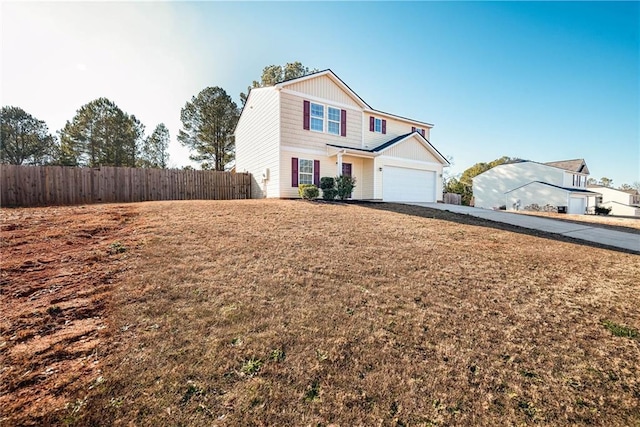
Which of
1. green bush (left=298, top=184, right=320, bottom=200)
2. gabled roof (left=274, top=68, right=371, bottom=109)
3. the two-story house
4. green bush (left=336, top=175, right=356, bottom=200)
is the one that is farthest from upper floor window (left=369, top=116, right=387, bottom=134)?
green bush (left=298, top=184, right=320, bottom=200)

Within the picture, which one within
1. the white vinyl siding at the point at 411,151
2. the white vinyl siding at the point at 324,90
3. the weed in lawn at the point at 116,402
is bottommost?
the weed in lawn at the point at 116,402

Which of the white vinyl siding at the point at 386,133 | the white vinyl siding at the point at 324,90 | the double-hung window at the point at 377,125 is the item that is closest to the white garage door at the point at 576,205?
the white vinyl siding at the point at 386,133

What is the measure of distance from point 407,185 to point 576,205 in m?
27.0

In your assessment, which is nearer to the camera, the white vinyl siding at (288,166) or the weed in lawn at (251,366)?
the weed in lawn at (251,366)

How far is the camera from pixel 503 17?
10953mm

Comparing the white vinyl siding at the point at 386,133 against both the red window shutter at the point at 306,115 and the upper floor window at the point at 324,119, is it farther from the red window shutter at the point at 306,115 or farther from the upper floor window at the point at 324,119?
the red window shutter at the point at 306,115

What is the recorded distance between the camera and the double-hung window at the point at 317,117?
14078 mm

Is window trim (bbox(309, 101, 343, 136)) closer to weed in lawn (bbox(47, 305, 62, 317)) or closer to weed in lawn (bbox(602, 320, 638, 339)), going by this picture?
weed in lawn (bbox(47, 305, 62, 317))

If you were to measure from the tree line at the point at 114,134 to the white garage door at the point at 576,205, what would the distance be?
105 feet

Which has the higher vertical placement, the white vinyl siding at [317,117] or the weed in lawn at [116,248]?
the white vinyl siding at [317,117]

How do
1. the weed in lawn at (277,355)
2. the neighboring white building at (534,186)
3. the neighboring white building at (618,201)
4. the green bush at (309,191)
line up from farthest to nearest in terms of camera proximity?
the neighboring white building at (618,201) < the neighboring white building at (534,186) < the green bush at (309,191) < the weed in lawn at (277,355)

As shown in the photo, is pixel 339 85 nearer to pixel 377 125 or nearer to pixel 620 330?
pixel 377 125

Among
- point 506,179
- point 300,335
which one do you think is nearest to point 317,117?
point 300,335

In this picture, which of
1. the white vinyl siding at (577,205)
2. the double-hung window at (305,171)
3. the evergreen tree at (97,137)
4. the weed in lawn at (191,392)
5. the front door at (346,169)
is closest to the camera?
the weed in lawn at (191,392)
